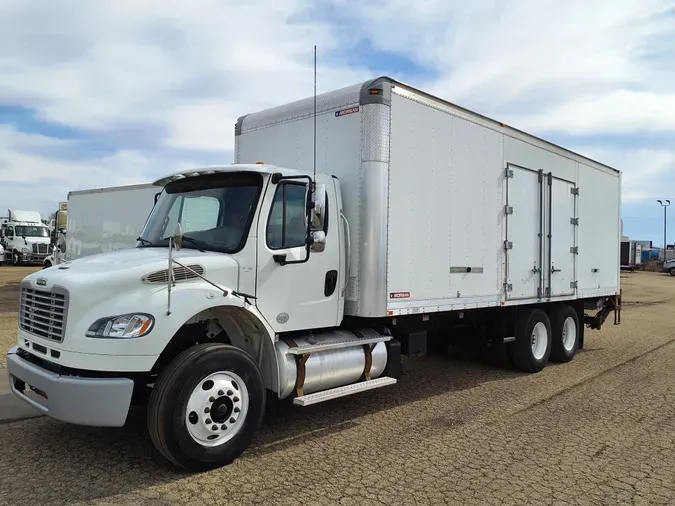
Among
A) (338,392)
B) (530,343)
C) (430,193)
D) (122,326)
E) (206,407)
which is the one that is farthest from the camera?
(530,343)

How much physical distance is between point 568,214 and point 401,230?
4573 millimetres

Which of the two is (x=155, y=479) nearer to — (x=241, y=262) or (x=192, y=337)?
(x=192, y=337)

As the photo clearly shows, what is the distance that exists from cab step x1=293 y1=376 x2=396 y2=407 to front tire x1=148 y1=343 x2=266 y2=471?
1.53 feet

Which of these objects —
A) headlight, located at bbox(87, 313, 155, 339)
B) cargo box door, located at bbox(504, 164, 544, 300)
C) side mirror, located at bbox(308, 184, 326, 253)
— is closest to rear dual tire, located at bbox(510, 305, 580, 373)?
cargo box door, located at bbox(504, 164, 544, 300)

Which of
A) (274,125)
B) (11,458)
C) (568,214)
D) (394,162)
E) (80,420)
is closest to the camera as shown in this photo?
(80,420)

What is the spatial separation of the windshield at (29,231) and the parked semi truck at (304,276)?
29.8m

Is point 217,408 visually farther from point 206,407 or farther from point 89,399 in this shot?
point 89,399

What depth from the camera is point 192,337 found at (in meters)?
5.20

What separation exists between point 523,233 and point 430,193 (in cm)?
242

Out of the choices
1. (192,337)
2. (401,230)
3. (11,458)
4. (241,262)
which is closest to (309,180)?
(241,262)

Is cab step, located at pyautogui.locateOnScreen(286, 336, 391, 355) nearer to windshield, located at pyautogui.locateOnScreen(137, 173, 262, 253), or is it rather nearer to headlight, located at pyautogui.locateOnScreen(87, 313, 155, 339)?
windshield, located at pyautogui.locateOnScreen(137, 173, 262, 253)

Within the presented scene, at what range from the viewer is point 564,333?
982cm

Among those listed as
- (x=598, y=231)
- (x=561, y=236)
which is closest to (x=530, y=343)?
(x=561, y=236)

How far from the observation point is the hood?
445 cm
